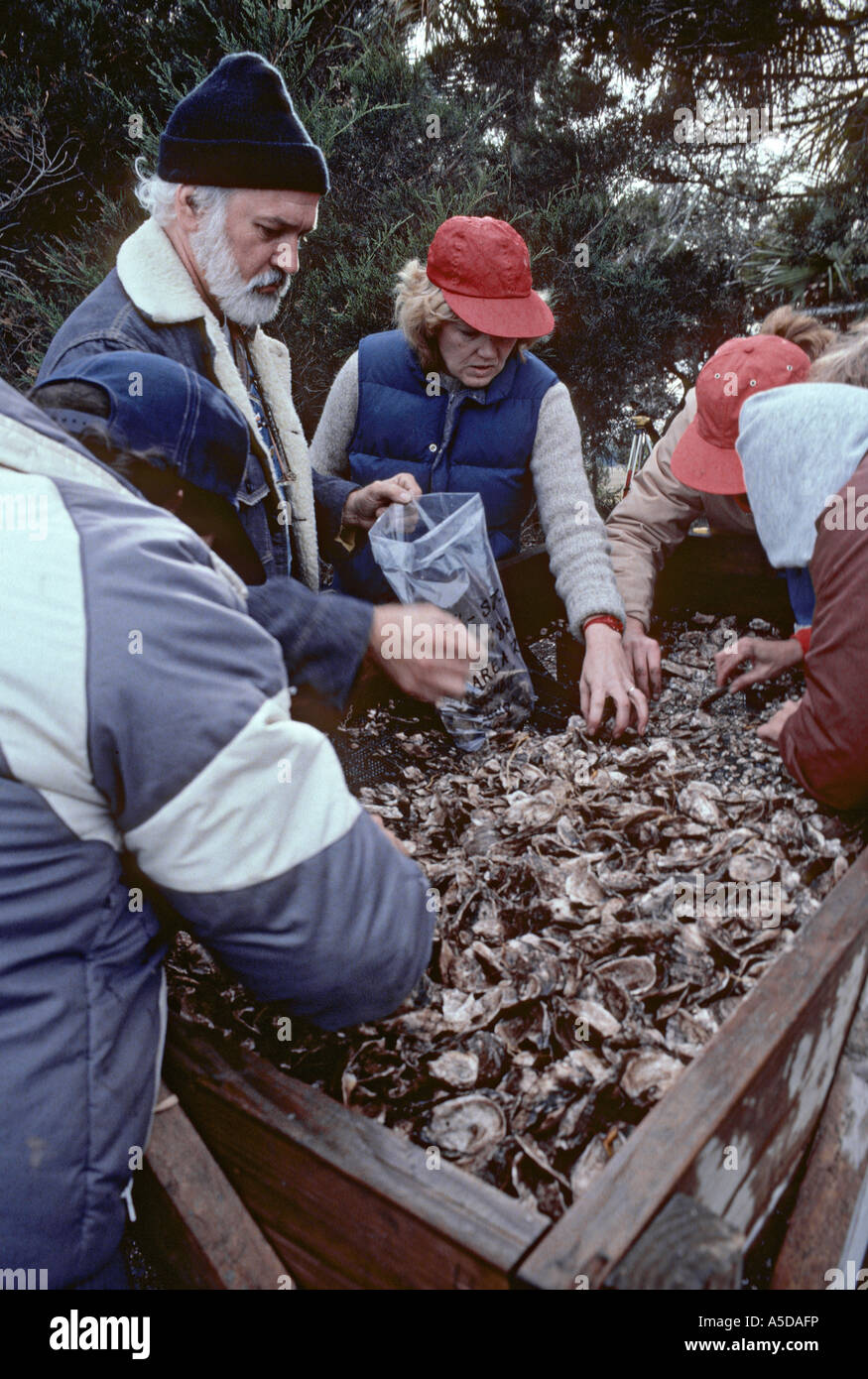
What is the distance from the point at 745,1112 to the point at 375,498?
1.90 metres

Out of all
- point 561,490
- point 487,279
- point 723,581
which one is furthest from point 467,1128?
point 723,581

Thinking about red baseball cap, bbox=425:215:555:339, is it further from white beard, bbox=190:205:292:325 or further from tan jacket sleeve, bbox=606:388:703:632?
tan jacket sleeve, bbox=606:388:703:632

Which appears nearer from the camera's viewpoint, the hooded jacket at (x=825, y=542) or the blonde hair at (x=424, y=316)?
the hooded jacket at (x=825, y=542)

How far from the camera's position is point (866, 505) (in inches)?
62.9

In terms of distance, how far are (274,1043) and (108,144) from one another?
5.88m

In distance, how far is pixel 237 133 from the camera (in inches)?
79.0

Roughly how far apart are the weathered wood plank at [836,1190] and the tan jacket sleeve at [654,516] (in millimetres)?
1584

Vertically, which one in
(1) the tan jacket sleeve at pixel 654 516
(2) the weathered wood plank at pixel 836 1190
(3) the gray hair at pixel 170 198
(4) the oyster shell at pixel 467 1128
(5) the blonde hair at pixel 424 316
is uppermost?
(3) the gray hair at pixel 170 198

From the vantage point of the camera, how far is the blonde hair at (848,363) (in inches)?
77.2

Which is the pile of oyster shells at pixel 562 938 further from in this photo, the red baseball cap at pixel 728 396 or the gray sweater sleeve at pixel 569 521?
the red baseball cap at pixel 728 396

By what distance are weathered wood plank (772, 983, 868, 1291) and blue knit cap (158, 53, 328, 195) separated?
2.27m

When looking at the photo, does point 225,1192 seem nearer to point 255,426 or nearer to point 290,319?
point 255,426

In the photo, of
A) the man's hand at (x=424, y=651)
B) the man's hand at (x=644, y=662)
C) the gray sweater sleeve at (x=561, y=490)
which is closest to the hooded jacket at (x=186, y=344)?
the gray sweater sleeve at (x=561, y=490)
